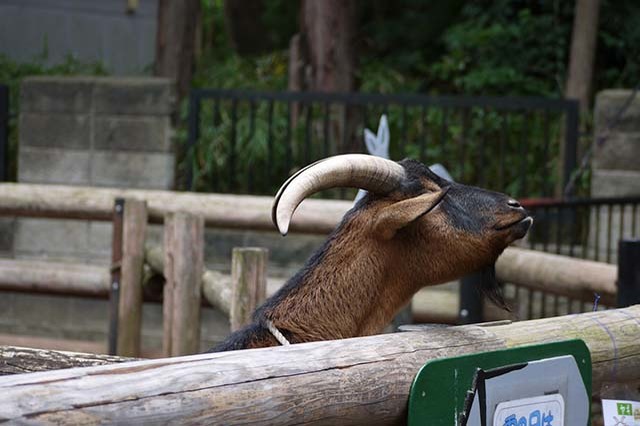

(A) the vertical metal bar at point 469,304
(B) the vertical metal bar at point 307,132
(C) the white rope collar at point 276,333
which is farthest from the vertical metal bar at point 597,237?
(C) the white rope collar at point 276,333

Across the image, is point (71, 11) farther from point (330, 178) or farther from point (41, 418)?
point (41, 418)

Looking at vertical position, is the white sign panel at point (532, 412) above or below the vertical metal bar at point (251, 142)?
below

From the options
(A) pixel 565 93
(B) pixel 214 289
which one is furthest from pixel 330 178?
(A) pixel 565 93

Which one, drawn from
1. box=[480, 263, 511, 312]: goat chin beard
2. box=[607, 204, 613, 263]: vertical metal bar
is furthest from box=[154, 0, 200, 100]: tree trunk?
box=[480, 263, 511, 312]: goat chin beard

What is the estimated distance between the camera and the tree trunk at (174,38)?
41.4 ft

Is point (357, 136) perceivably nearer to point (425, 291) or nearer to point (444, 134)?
point (444, 134)

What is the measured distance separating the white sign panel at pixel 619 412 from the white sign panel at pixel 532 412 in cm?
56

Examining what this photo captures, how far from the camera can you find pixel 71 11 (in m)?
14.3

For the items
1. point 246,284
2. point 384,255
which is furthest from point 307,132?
point 384,255

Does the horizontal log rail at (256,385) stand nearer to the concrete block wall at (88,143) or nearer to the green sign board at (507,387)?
the green sign board at (507,387)

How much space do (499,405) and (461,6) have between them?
13.5 m

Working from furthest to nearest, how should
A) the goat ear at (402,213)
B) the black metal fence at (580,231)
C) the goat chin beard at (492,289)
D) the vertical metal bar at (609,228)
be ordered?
the vertical metal bar at (609,228) → the black metal fence at (580,231) → the goat chin beard at (492,289) → the goat ear at (402,213)

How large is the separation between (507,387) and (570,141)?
6.77 metres

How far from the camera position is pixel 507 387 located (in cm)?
266
